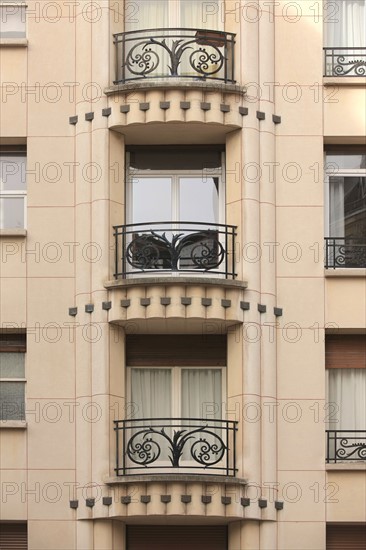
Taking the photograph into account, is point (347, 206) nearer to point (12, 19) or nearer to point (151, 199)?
point (151, 199)

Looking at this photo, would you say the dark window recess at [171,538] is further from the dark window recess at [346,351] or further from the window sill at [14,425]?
the dark window recess at [346,351]

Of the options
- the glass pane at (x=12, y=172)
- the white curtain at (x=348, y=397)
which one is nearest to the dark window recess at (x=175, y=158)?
the glass pane at (x=12, y=172)

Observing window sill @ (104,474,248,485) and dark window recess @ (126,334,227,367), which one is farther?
dark window recess @ (126,334,227,367)

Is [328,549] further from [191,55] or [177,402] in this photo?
[191,55]

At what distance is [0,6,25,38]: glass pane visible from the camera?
2852cm

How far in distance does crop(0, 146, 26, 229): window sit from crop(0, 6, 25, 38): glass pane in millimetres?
1936

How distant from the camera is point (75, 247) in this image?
90.2ft

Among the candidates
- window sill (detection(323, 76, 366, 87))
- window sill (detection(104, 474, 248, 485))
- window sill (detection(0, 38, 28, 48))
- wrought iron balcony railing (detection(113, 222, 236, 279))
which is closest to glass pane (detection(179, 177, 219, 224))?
wrought iron balcony railing (detection(113, 222, 236, 279))

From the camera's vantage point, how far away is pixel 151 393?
2770cm

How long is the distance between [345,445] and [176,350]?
3.12 m

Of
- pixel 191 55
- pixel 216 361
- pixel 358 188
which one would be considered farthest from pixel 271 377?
pixel 191 55

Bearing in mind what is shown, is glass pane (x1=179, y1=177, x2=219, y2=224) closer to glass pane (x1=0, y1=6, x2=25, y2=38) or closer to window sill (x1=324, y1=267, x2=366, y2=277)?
window sill (x1=324, y1=267, x2=366, y2=277)

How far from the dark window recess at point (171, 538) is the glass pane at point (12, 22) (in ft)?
27.4

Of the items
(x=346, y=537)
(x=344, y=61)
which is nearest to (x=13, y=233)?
(x=344, y=61)
